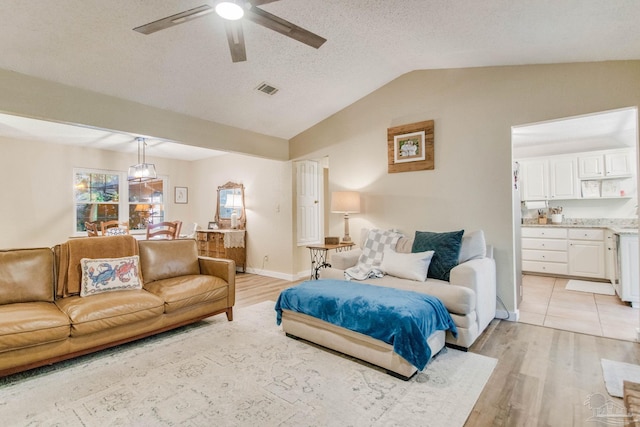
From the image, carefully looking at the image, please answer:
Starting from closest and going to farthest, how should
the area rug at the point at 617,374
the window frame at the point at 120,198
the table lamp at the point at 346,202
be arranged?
1. the area rug at the point at 617,374
2. the table lamp at the point at 346,202
3. the window frame at the point at 120,198

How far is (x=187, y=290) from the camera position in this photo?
2.95m

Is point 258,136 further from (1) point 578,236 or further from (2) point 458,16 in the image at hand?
(1) point 578,236

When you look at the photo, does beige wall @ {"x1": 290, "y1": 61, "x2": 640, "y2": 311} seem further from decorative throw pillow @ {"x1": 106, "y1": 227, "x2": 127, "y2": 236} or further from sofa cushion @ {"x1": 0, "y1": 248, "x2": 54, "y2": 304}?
decorative throw pillow @ {"x1": 106, "y1": 227, "x2": 127, "y2": 236}

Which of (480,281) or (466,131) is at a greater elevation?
(466,131)

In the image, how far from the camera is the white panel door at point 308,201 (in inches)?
215

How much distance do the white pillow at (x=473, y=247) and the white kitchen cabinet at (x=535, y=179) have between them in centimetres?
327

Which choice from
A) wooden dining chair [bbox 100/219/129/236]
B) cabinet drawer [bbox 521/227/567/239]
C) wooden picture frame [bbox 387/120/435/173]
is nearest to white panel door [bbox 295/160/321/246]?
wooden picture frame [bbox 387/120/435/173]

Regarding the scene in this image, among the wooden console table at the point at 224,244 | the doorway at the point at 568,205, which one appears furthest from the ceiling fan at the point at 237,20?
the wooden console table at the point at 224,244

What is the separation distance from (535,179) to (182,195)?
24.2 ft

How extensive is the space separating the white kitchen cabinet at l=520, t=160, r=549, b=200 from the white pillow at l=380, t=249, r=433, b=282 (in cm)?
382

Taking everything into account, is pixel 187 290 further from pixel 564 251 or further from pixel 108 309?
pixel 564 251

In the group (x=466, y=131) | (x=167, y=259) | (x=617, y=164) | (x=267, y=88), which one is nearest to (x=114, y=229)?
(x=167, y=259)

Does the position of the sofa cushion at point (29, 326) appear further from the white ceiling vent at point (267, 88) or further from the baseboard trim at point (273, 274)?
the baseboard trim at point (273, 274)

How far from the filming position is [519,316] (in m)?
3.41
